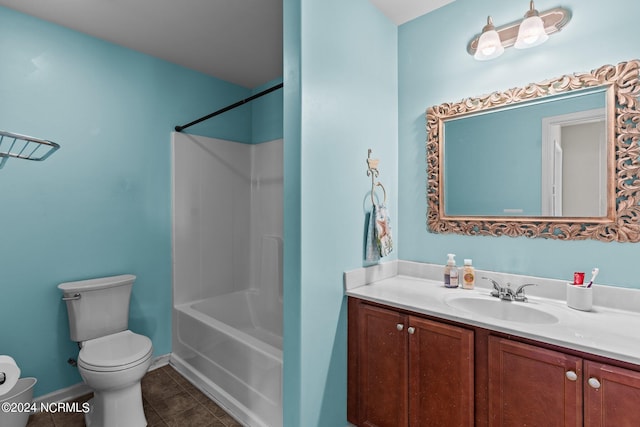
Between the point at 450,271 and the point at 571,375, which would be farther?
the point at 450,271

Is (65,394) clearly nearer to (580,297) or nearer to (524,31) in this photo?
(580,297)

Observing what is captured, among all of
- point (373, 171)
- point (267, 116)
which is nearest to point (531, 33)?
point (373, 171)

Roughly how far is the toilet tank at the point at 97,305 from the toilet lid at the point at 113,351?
76mm

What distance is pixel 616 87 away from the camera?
1.40 meters

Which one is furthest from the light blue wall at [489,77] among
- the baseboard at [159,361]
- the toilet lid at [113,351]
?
the baseboard at [159,361]

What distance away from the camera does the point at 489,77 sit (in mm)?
1756

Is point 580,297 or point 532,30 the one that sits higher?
point 532,30

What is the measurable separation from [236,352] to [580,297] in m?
1.86

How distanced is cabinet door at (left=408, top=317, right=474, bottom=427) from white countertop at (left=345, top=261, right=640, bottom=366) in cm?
8

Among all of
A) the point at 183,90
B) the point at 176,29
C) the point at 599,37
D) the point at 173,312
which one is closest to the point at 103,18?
the point at 176,29

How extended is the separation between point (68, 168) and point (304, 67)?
183 centimetres

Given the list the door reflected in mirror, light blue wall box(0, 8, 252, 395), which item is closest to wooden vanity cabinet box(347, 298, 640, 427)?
the door reflected in mirror

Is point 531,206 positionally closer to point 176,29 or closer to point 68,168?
point 176,29

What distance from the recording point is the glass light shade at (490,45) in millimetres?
1603
